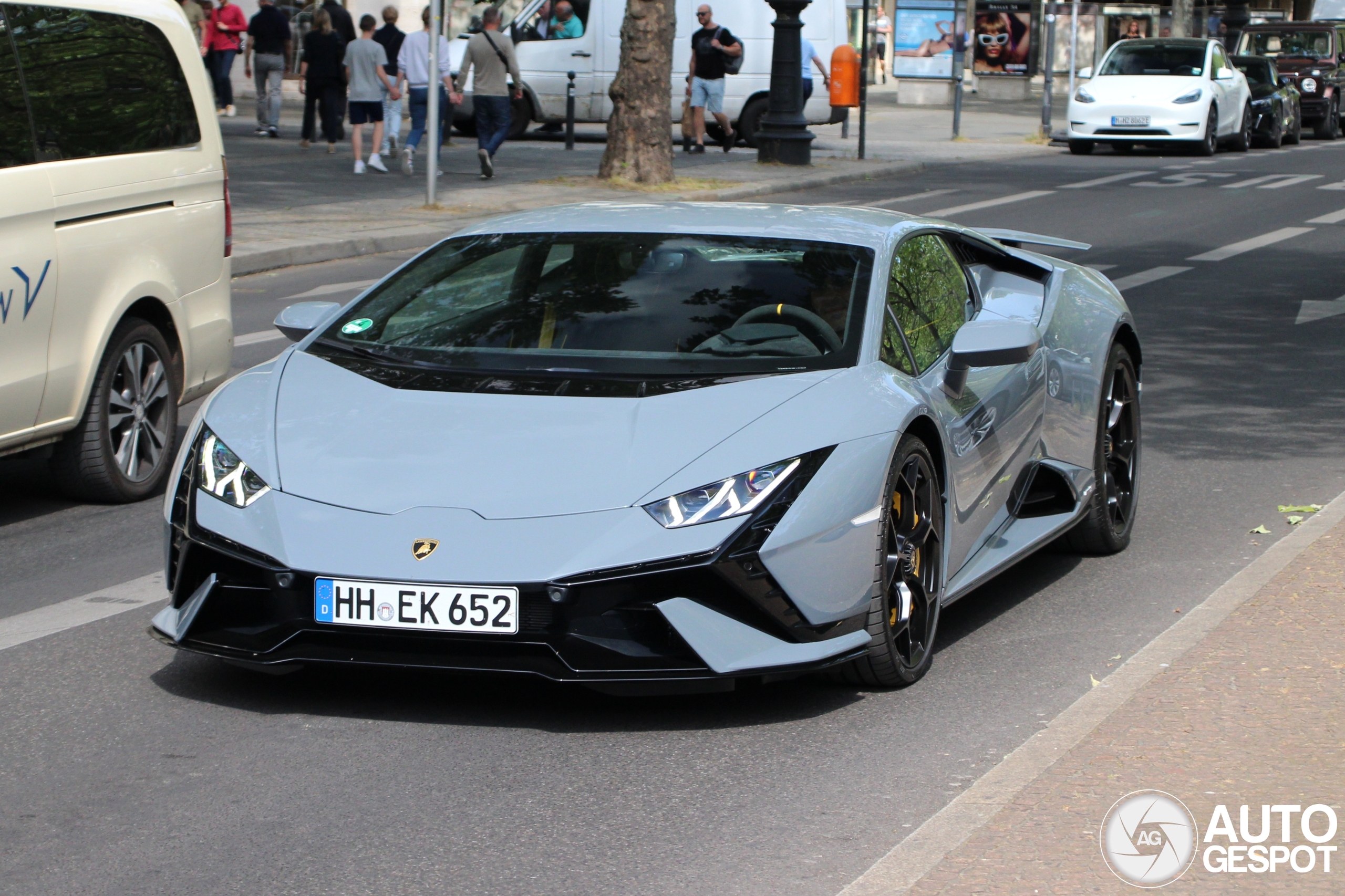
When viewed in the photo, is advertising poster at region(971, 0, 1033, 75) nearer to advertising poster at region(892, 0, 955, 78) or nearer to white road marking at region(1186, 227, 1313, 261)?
advertising poster at region(892, 0, 955, 78)

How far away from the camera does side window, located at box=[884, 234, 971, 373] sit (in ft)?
17.7

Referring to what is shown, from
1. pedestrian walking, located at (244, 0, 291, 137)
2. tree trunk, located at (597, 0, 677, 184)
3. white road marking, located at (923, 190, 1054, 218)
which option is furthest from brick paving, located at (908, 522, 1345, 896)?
pedestrian walking, located at (244, 0, 291, 137)

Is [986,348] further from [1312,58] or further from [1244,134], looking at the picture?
[1312,58]

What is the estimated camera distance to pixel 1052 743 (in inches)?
168

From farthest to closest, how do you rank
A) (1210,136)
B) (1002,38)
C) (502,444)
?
(1002,38) < (1210,136) < (502,444)

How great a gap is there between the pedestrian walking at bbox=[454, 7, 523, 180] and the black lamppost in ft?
14.3

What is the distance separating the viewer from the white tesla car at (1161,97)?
29.5m

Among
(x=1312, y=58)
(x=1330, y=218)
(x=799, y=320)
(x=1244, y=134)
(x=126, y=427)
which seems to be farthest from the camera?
(x=1312, y=58)

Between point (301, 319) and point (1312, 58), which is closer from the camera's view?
point (301, 319)

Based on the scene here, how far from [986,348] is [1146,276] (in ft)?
34.1

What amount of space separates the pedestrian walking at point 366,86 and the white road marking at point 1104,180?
335 inches

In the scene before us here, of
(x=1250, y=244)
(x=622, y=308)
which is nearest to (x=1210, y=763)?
(x=622, y=308)

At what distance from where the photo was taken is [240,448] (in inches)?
187

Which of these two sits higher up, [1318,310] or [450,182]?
[450,182]
